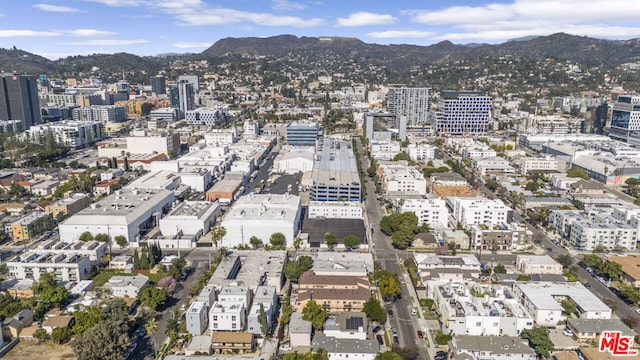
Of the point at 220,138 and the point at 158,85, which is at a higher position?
the point at 158,85

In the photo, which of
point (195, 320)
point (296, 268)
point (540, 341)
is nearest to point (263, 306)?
point (195, 320)

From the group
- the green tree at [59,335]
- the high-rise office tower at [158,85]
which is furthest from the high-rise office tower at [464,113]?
the high-rise office tower at [158,85]

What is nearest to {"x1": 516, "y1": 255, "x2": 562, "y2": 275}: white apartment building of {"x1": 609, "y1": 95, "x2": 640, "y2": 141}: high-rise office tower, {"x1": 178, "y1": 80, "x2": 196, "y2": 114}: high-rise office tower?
{"x1": 609, "y1": 95, "x2": 640, "y2": 141}: high-rise office tower

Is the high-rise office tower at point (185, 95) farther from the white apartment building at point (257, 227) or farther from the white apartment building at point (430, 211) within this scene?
the white apartment building at point (430, 211)

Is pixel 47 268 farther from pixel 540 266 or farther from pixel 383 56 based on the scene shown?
pixel 383 56

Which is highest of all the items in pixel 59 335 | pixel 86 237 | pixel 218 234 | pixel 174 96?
pixel 174 96

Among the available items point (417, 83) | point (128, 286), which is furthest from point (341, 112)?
point (128, 286)
